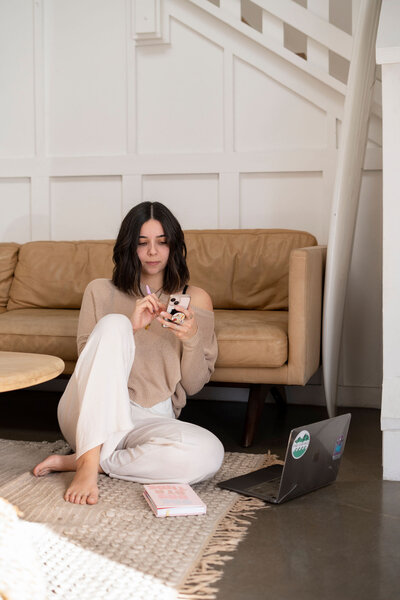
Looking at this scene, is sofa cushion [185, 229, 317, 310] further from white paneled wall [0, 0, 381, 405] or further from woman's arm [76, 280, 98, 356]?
woman's arm [76, 280, 98, 356]

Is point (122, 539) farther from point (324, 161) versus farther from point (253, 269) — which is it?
point (324, 161)

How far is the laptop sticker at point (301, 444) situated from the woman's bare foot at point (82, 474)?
52 cm

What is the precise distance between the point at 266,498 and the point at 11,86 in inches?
101

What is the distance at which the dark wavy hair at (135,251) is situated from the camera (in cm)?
223

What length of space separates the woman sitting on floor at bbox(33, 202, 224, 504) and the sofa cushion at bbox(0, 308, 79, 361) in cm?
39

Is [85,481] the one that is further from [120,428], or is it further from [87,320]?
[87,320]

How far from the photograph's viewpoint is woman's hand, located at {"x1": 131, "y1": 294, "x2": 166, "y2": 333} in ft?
6.70

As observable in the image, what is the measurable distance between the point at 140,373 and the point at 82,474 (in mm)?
380

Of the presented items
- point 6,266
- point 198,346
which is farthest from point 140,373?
point 6,266

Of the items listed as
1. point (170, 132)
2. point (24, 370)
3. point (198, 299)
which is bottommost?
point (24, 370)

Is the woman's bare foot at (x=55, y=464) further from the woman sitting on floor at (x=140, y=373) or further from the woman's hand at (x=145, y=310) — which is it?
the woman's hand at (x=145, y=310)

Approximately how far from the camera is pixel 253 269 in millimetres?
2980

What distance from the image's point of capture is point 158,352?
2193 mm

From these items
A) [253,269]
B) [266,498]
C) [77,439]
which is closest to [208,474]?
[266,498]
